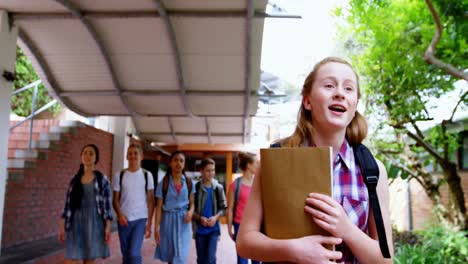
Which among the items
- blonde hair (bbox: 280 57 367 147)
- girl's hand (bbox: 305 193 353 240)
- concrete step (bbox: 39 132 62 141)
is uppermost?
concrete step (bbox: 39 132 62 141)

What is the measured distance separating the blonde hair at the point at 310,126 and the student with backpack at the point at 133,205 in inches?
171

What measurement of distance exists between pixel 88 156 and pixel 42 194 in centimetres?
462

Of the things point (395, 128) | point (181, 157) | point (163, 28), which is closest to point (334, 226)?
point (181, 157)

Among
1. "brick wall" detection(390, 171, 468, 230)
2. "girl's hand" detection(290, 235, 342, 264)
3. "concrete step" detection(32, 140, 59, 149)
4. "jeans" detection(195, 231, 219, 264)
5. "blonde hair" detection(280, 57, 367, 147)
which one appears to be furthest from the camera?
"brick wall" detection(390, 171, 468, 230)

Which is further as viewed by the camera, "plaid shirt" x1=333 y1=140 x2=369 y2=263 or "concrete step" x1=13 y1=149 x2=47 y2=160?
"concrete step" x1=13 y1=149 x2=47 y2=160

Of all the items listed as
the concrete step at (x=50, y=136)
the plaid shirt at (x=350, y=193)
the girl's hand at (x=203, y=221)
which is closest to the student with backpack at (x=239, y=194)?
the girl's hand at (x=203, y=221)

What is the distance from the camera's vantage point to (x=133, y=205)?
544 cm

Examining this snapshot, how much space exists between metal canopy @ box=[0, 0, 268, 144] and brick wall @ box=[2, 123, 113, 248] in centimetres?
168

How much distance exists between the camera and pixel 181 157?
563cm

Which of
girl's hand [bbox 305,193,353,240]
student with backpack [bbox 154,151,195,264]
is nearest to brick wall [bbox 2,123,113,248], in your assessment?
student with backpack [bbox 154,151,195,264]

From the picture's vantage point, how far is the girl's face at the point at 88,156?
200 inches

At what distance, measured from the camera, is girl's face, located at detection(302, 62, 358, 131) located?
1.34m

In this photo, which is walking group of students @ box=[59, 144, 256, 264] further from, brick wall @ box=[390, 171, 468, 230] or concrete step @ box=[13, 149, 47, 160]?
brick wall @ box=[390, 171, 468, 230]

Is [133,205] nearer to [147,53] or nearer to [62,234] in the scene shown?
[62,234]
